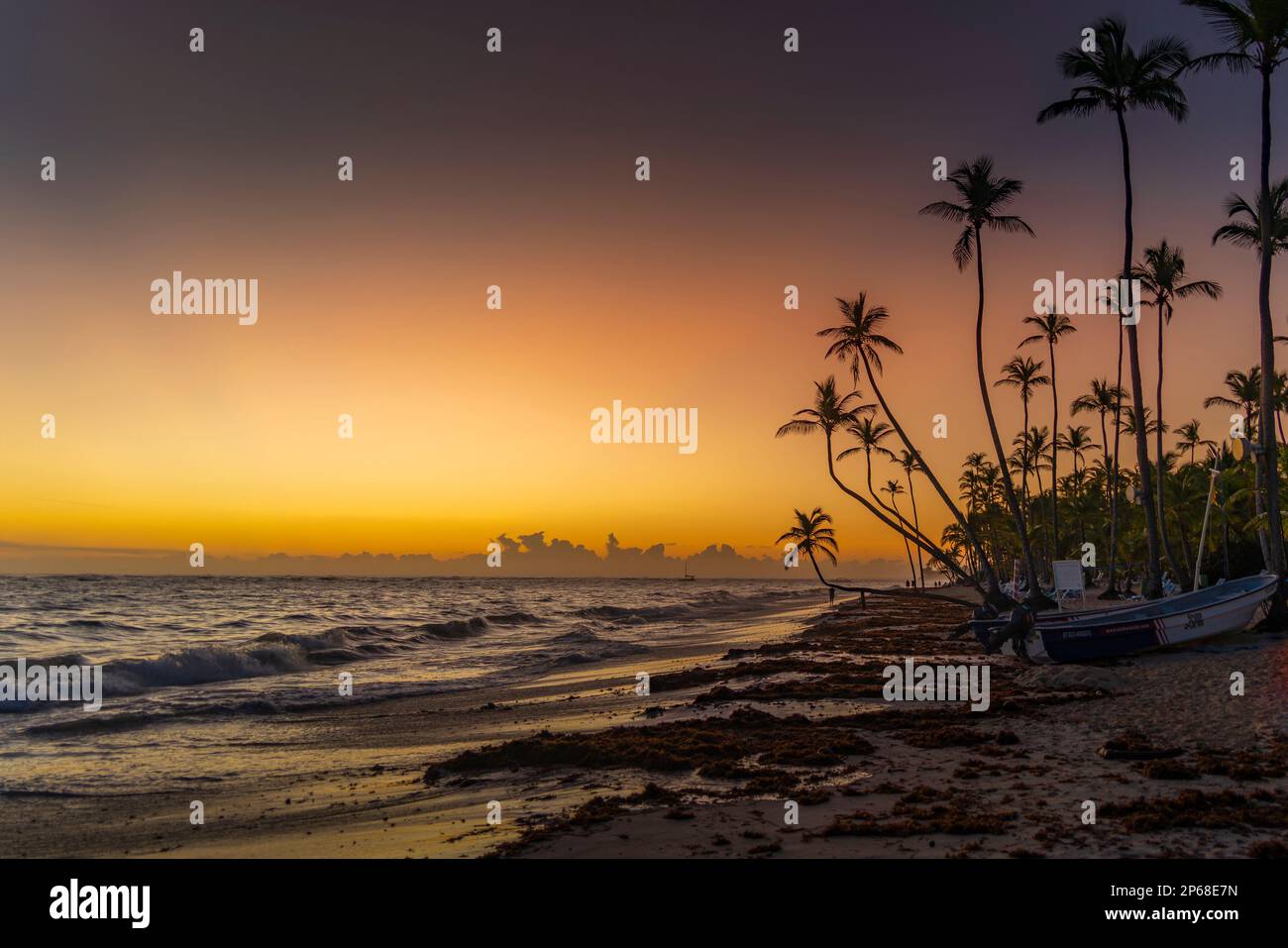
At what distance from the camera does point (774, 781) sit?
10719 millimetres

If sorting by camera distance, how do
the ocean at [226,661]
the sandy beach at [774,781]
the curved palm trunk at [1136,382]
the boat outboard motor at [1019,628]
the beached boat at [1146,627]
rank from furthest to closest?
1. the curved palm trunk at [1136,382]
2. the boat outboard motor at [1019,628]
3. the beached boat at [1146,627]
4. the ocean at [226,661]
5. the sandy beach at [774,781]

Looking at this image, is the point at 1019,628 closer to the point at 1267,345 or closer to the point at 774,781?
the point at 1267,345

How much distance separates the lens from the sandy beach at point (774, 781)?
316 inches

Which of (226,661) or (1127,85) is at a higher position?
(1127,85)

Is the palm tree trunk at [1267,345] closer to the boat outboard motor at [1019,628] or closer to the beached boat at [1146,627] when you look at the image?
the beached boat at [1146,627]

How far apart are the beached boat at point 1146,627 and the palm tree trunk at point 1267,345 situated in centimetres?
114

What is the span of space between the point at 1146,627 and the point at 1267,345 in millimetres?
8674

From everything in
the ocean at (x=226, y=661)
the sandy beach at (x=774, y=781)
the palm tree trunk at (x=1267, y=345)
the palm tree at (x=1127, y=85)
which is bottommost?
the ocean at (x=226, y=661)

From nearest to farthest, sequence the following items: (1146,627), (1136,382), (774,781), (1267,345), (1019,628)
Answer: (774,781) → (1146,627) → (1267,345) → (1019,628) → (1136,382)

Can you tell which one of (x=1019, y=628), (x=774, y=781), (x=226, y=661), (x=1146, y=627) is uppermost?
(x=1146, y=627)

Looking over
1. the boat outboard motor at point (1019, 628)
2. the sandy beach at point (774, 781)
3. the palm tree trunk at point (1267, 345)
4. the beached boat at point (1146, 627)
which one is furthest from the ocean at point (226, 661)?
the palm tree trunk at point (1267, 345)

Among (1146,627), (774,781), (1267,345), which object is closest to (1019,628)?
(1146,627)
